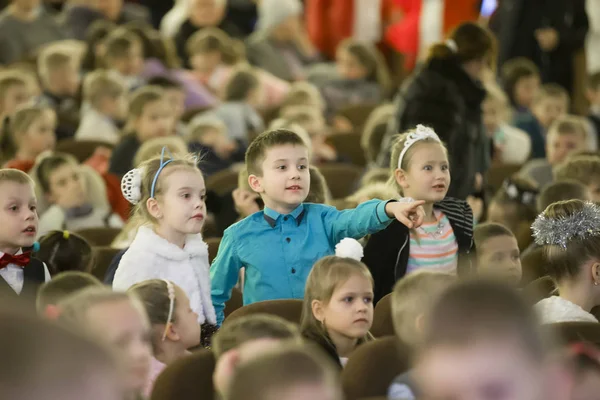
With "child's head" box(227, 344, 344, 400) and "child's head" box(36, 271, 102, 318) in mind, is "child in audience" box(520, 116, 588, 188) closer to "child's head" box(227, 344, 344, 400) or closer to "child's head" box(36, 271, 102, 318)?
"child's head" box(36, 271, 102, 318)

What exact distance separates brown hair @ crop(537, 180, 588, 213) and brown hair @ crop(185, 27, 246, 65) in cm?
463

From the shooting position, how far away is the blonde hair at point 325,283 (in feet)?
11.6

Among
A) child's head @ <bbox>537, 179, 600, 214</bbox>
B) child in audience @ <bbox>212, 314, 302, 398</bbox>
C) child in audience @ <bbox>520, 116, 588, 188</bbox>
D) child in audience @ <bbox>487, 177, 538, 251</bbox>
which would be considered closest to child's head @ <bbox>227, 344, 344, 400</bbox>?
child in audience @ <bbox>212, 314, 302, 398</bbox>

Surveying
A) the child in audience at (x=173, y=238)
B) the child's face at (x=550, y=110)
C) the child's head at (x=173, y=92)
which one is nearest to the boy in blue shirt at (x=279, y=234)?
the child in audience at (x=173, y=238)

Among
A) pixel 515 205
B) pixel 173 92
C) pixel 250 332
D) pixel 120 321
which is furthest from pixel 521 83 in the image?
pixel 120 321

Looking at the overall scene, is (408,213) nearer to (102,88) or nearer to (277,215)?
(277,215)

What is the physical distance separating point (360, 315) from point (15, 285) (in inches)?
51.5

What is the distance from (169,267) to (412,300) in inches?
44.3

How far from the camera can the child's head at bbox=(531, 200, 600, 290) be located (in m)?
3.69

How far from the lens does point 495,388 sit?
4.99 ft

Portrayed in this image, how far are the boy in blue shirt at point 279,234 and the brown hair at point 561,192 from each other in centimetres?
131

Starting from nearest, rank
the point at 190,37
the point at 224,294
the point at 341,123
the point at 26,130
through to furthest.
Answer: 1. the point at 224,294
2. the point at 26,130
3. the point at 341,123
4. the point at 190,37

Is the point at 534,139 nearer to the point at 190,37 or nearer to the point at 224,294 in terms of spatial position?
the point at 190,37

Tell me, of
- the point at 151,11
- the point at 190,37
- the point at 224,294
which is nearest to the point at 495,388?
the point at 224,294
